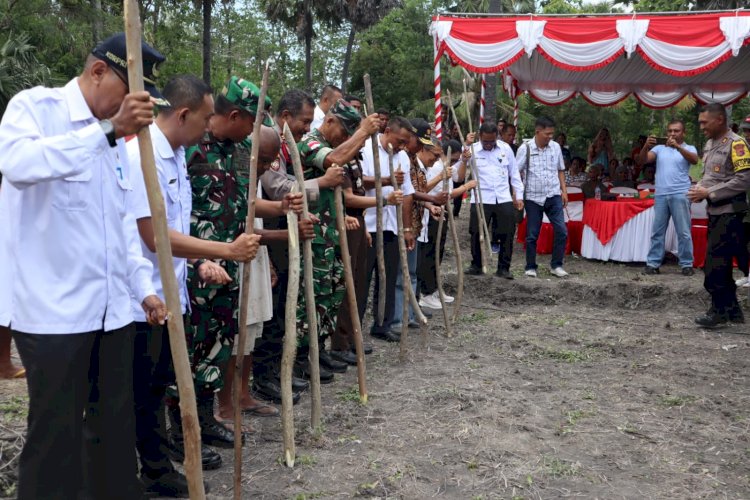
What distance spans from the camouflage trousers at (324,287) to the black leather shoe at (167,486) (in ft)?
5.07

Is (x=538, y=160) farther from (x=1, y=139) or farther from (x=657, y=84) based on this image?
(x=1, y=139)

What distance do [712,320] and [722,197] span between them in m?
1.19

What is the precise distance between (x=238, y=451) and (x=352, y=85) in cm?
3128

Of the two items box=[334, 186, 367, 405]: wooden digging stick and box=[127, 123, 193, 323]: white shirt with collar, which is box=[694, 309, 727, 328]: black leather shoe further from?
box=[127, 123, 193, 323]: white shirt with collar

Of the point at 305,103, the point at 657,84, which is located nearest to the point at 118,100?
the point at 305,103

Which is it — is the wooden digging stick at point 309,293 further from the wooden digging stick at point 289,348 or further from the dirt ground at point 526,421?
Result: the dirt ground at point 526,421

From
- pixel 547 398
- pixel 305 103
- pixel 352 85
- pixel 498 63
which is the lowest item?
pixel 547 398

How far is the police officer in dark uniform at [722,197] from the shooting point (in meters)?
6.43

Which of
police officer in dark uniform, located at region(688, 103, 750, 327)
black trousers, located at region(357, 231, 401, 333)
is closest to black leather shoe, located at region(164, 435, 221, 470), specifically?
black trousers, located at region(357, 231, 401, 333)

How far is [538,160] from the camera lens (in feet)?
29.4

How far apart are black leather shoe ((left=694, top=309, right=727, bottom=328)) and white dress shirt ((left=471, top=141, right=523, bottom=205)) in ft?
8.70

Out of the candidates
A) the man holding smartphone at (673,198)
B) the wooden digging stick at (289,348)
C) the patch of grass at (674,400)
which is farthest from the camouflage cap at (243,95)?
the man holding smartphone at (673,198)

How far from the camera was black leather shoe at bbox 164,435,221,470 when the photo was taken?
3.49m

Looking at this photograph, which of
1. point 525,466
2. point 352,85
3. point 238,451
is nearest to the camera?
point 238,451
